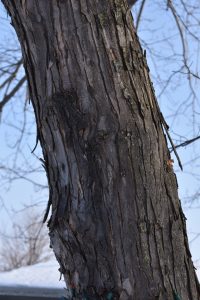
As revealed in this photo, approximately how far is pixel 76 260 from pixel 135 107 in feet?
1.69

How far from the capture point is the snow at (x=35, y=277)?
3864 mm

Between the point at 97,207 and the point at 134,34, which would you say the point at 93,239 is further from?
the point at 134,34

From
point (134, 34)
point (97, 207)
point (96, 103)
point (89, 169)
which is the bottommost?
point (97, 207)

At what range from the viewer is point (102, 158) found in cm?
159

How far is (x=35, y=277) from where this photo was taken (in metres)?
4.13

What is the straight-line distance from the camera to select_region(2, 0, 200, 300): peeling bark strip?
1.57 meters

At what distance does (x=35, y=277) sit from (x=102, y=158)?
2777 millimetres

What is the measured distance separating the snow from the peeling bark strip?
7.27 ft

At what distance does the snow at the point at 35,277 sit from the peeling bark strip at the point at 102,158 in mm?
2217

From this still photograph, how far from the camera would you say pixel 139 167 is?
5.27 feet

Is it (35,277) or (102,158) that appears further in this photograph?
(35,277)

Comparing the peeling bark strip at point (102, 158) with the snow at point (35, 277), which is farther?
the snow at point (35, 277)

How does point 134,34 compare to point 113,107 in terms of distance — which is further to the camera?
point 134,34

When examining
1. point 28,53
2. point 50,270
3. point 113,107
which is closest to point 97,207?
point 113,107
